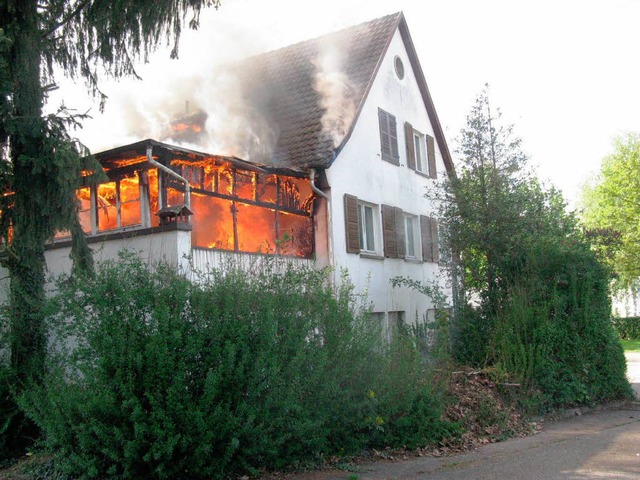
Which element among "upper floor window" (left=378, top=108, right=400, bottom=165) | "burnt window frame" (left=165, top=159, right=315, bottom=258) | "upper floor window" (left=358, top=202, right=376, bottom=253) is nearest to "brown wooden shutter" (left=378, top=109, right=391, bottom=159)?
"upper floor window" (left=378, top=108, right=400, bottom=165)

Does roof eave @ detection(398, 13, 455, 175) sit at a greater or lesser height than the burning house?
greater

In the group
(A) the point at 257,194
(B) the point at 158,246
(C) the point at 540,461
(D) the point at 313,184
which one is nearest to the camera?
(C) the point at 540,461

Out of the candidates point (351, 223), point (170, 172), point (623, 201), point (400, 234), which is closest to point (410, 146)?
point (400, 234)

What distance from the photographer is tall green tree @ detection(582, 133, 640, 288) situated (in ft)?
132

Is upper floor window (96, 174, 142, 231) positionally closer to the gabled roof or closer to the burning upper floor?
the burning upper floor

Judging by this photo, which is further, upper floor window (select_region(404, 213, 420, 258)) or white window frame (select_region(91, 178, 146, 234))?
upper floor window (select_region(404, 213, 420, 258))

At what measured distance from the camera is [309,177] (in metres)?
16.1

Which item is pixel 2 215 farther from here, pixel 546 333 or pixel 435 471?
pixel 546 333

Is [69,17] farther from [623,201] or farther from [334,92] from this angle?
[623,201]

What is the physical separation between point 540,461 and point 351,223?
8.96 metres

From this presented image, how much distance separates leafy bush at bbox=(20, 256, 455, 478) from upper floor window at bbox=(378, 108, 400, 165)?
35.6 ft

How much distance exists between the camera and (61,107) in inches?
392

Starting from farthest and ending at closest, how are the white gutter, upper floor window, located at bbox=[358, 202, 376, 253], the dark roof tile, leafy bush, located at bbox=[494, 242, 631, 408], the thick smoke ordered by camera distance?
upper floor window, located at bbox=[358, 202, 376, 253]
the thick smoke
the dark roof tile
leafy bush, located at bbox=[494, 242, 631, 408]
the white gutter

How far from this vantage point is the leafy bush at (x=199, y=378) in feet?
24.1
